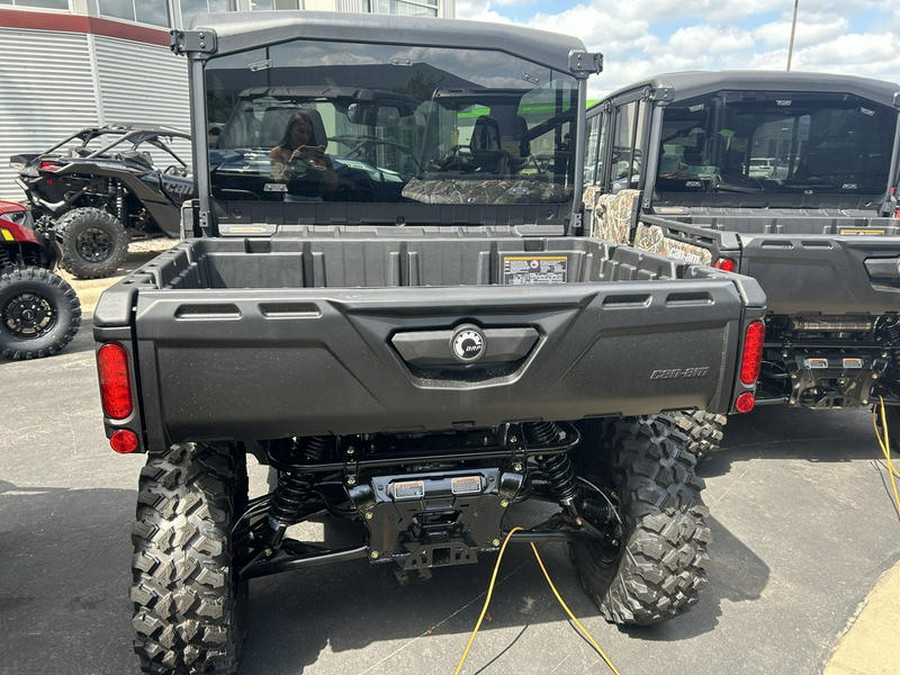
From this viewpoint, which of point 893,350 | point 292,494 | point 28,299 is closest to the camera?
point 292,494

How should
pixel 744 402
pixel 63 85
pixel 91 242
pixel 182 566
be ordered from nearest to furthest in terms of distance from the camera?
pixel 182 566, pixel 744 402, pixel 91 242, pixel 63 85

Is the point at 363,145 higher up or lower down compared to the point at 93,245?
higher up

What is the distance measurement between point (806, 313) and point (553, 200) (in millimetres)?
1678

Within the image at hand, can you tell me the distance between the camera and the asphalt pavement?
9.11ft

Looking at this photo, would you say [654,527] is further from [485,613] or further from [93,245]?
[93,245]

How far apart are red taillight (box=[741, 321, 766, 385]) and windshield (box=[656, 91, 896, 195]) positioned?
4043 millimetres

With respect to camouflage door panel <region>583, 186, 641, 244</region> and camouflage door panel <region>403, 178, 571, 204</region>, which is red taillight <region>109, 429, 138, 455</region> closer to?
camouflage door panel <region>403, 178, 571, 204</region>

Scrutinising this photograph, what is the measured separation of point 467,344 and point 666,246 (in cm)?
333

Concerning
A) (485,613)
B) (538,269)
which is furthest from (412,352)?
(538,269)

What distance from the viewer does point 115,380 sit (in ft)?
6.73

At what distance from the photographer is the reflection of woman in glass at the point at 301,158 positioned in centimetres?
364

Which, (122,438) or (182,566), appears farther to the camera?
(182,566)

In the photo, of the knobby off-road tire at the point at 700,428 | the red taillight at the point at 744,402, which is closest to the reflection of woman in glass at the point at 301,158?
the red taillight at the point at 744,402

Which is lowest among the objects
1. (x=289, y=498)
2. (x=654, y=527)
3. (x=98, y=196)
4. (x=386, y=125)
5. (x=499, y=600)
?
(x=499, y=600)
